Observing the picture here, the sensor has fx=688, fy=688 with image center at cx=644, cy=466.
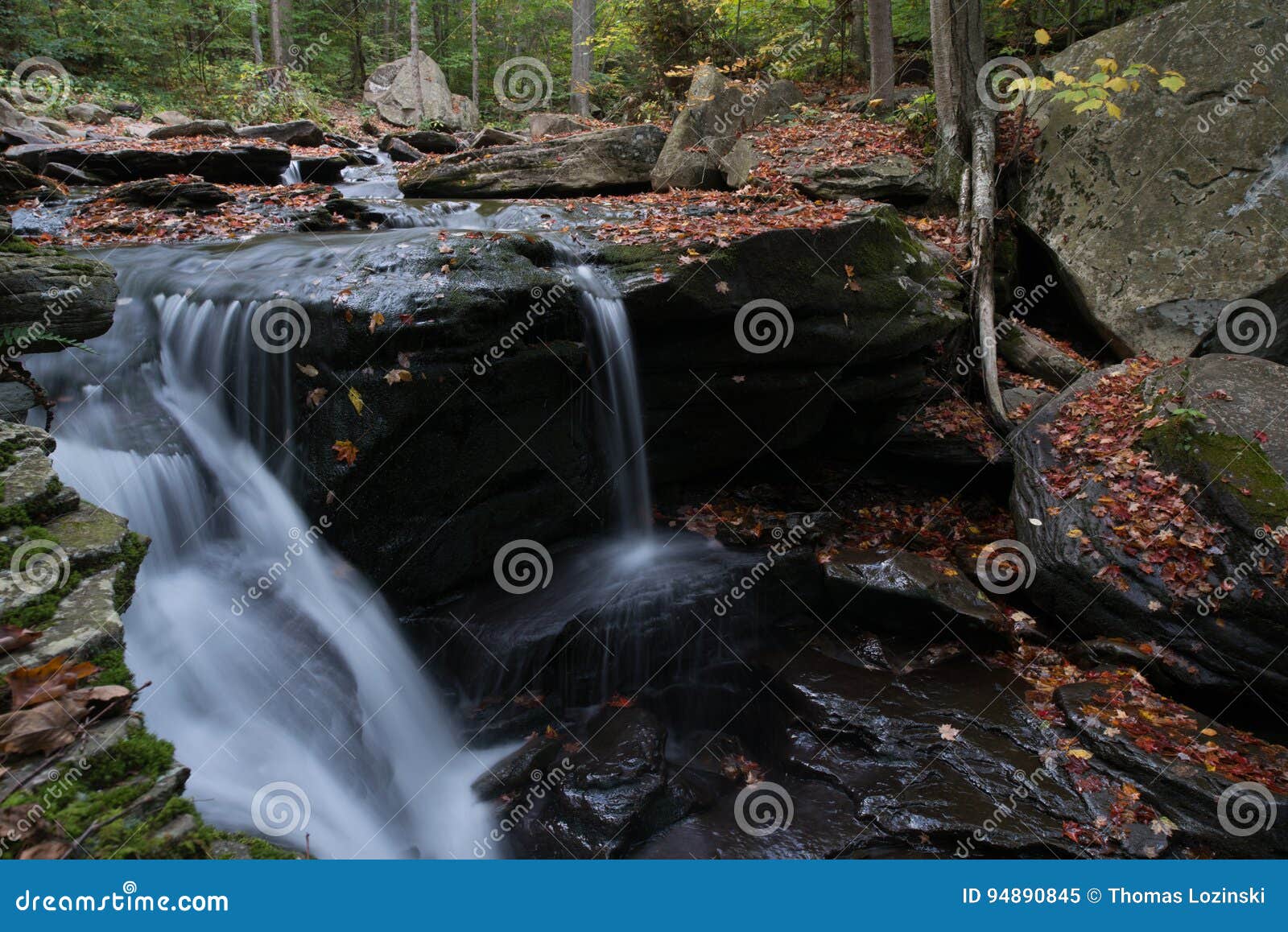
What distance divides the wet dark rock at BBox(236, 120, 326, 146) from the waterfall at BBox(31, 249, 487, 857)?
8721 millimetres

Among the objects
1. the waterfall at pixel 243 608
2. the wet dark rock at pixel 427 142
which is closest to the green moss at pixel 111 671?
the waterfall at pixel 243 608

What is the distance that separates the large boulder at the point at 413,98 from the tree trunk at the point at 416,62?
0.18 feet

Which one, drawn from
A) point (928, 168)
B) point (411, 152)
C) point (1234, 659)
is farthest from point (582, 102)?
point (1234, 659)

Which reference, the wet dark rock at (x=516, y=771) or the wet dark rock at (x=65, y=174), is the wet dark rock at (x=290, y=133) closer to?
the wet dark rock at (x=65, y=174)

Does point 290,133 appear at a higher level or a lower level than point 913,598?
higher

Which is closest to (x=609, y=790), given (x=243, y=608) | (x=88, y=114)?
(x=243, y=608)

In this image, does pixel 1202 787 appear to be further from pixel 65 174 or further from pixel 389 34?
pixel 389 34

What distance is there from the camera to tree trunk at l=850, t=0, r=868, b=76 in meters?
15.3

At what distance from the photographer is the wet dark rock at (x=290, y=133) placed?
12953 millimetres

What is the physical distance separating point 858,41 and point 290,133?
1222cm

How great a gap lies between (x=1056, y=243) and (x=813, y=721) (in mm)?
7199

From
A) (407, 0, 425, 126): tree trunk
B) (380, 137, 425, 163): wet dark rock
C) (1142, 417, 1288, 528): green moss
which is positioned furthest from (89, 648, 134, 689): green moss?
(407, 0, 425, 126): tree trunk

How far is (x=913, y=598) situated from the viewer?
5.99 metres

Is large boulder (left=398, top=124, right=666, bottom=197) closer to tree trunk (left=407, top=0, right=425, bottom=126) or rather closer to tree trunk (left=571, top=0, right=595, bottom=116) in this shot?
tree trunk (left=571, top=0, right=595, bottom=116)
